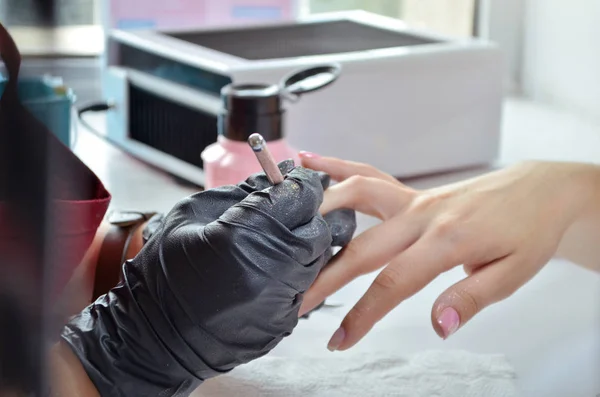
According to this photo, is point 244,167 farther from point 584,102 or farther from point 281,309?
point 584,102

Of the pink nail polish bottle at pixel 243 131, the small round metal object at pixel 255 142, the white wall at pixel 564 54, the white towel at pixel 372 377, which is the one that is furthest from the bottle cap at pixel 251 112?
the white wall at pixel 564 54

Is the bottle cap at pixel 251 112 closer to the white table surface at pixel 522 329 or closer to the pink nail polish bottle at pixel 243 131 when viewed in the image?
the pink nail polish bottle at pixel 243 131

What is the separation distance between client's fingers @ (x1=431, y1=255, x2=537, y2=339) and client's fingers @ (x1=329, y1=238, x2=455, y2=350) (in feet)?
0.08

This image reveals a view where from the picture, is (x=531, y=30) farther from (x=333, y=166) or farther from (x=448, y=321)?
(x=448, y=321)

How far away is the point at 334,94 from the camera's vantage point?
38.9 inches

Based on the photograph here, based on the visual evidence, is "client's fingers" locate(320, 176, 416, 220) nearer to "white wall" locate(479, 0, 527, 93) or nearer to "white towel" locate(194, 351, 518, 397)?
"white towel" locate(194, 351, 518, 397)

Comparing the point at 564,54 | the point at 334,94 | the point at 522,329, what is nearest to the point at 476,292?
the point at 522,329

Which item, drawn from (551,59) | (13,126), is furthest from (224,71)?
(551,59)

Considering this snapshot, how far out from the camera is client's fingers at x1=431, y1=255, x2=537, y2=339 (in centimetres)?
56

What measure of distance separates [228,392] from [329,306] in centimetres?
18

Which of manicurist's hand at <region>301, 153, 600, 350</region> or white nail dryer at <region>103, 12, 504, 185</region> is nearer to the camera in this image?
manicurist's hand at <region>301, 153, 600, 350</region>

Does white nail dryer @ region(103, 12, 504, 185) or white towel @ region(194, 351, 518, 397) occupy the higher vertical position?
white nail dryer @ region(103, 12, 504, 185)

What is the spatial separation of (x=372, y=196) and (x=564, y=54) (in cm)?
96

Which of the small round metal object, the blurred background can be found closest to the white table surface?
the small round metal object
